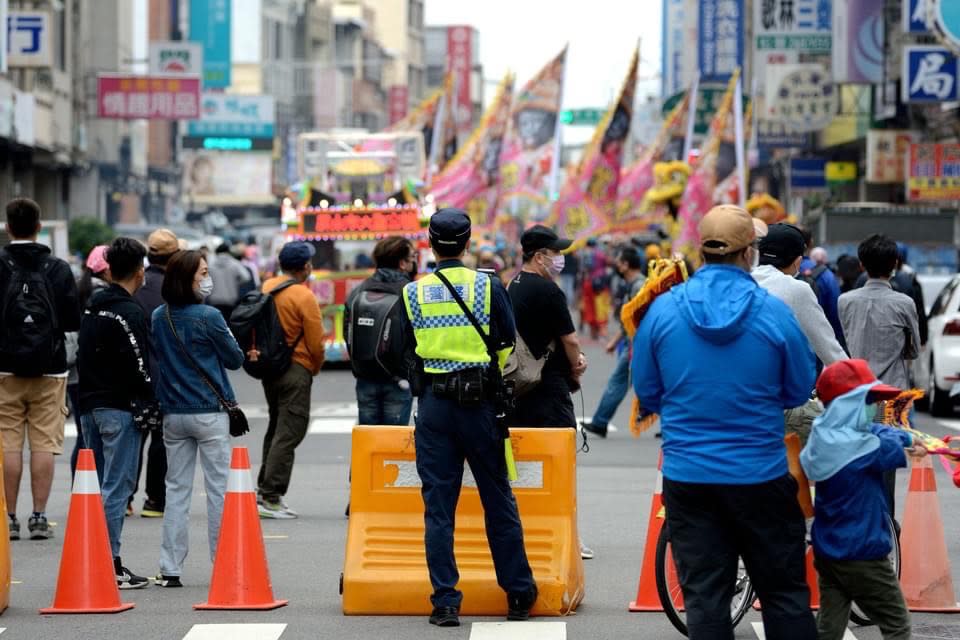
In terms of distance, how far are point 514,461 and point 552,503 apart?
272mm

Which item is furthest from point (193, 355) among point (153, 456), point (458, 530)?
point (153, 456)

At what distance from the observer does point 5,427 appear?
447 inches

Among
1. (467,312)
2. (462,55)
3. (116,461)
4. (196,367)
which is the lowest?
(116,461)

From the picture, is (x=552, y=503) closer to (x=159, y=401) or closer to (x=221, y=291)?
(x=159, y=401)

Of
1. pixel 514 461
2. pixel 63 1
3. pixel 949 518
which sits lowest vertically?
pixel 949 518

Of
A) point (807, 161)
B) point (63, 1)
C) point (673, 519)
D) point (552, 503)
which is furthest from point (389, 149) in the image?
point (673, 519)

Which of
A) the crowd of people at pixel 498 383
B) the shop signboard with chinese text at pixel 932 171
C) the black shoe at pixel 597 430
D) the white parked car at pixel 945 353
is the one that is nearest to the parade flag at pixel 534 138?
the shop signboard with chinese text at pixel 932 171

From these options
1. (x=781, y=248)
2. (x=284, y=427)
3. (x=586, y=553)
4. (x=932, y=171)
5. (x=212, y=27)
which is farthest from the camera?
(x=212, y=27)

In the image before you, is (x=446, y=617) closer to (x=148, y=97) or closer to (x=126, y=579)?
(x=126, y=579)

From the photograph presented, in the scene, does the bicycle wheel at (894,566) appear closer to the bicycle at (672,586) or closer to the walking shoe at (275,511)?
the bicycle at (672,586)

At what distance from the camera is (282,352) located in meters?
12.6

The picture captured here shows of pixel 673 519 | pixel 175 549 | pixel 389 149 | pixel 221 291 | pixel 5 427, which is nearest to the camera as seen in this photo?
pixel 673 519

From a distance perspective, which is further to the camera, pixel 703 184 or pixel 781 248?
pixel 703 184

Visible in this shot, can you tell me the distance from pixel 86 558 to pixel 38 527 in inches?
107
